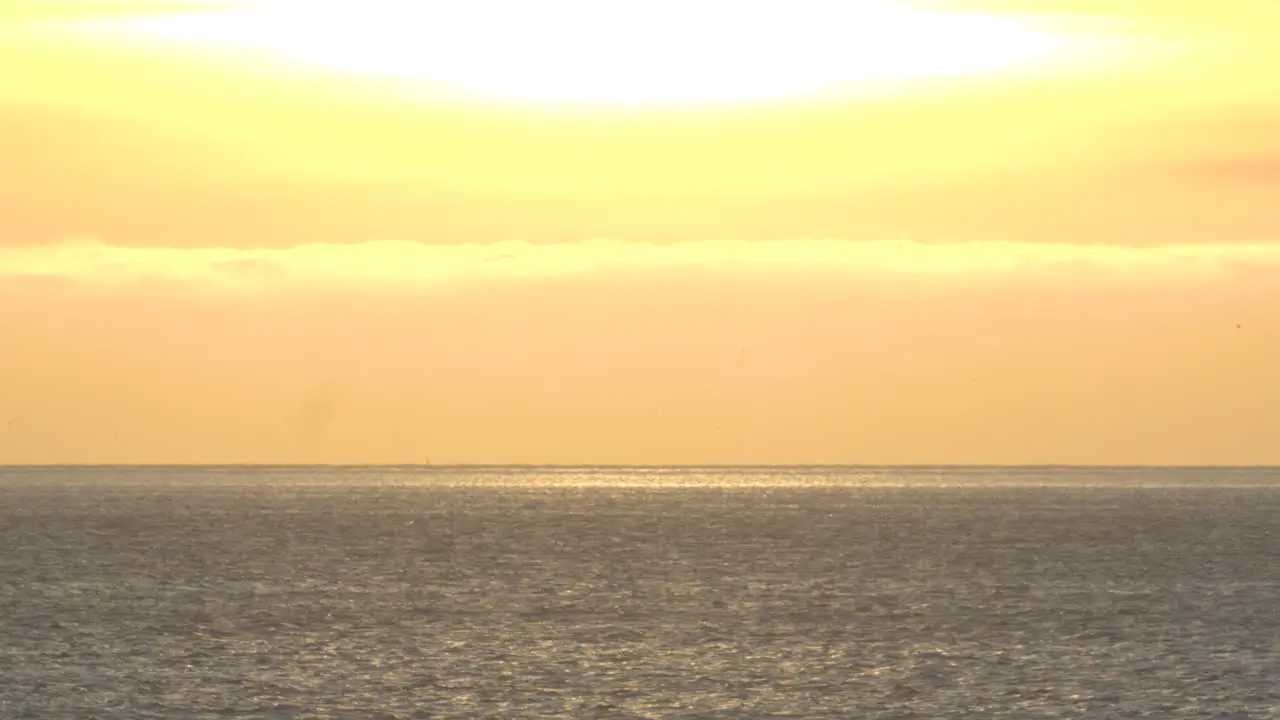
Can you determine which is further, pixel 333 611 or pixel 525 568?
pixel 525 568

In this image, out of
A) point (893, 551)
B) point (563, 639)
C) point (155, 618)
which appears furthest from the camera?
point (893, 551)

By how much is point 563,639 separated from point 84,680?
20.7 meters

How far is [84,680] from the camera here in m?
64.1

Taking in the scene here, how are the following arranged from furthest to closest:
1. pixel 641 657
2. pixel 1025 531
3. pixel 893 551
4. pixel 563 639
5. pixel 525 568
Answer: pixel 1025 531 → pixel 893 551 → pixel 525 568 → pixel 563 639 → pixel 641 657

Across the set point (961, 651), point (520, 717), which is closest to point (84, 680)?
point (520, 717)

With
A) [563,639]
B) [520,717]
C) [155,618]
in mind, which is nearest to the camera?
[520,717]

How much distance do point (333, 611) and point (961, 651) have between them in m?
32.2

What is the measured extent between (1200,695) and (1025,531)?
133m

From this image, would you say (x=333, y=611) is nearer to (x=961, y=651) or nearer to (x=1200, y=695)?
(x=961, y=651)

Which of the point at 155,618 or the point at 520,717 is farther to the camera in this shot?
the point at 155,618

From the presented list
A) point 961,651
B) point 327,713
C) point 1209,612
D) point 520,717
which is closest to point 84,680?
point 327,713

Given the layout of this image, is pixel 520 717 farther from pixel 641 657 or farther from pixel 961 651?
pixel 961 651

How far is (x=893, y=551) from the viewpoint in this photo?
14738cm

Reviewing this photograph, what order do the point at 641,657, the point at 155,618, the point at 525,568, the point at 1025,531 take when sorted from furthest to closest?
the point at 1025,531 < the point at 525,568 < the point at 155,618 < the point at 641,657
